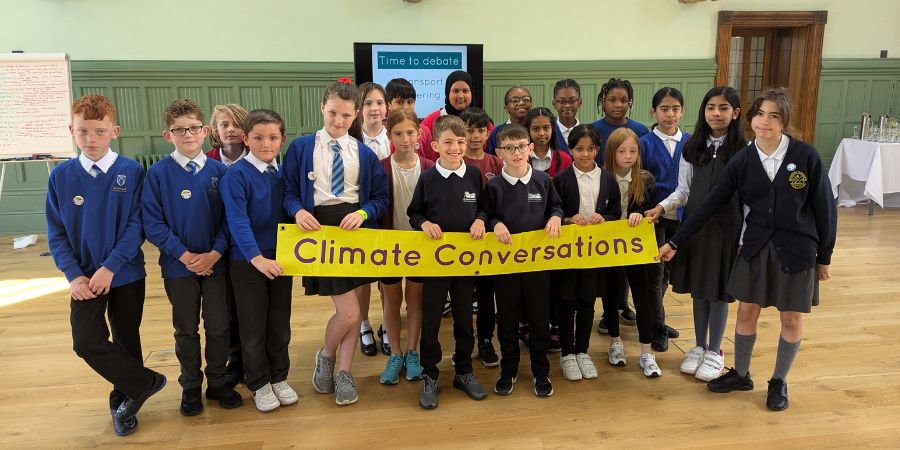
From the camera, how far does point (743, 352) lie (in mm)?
2600

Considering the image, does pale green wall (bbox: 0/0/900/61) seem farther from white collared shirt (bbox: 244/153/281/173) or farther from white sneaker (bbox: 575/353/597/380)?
white sneaker (bbox: 575/353/597/380)

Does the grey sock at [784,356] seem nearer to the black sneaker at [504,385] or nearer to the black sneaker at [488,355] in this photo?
the black sneaker at [504,385]

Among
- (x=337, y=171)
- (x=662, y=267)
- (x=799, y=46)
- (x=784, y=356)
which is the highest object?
(x=799, y=46)

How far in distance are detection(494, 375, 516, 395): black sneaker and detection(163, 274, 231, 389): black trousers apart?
118 cm

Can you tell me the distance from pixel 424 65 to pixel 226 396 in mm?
4601

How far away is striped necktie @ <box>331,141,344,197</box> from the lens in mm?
2410

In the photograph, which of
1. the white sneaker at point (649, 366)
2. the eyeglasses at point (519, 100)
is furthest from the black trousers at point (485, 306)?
the eyeglasses at point (519, 100)

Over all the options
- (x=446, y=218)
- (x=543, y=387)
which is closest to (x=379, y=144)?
(x=446, y=218)

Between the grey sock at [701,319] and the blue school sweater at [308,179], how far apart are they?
5.22 ft

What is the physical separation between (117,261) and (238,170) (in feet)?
1.80

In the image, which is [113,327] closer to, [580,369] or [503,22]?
[580,369]

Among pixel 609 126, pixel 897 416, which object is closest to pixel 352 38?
pixel 609 126

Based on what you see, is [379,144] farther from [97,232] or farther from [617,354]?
[617,354]

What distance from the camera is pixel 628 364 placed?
2.92m
